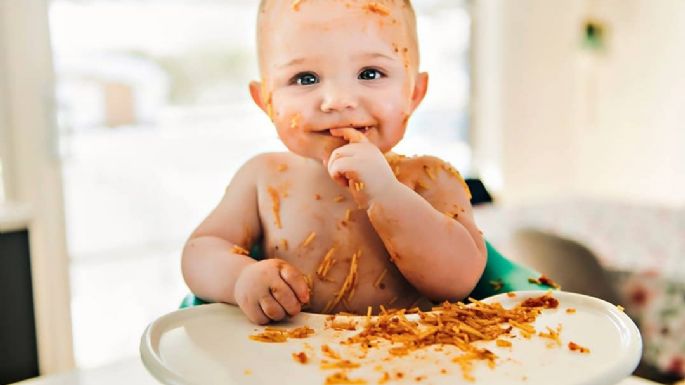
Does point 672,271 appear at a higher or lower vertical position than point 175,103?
lower

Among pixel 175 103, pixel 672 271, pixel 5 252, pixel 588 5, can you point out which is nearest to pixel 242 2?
pixel 175 103

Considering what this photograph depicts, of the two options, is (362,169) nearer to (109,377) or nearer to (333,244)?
(333,244)

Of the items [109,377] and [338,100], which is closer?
[338,100]

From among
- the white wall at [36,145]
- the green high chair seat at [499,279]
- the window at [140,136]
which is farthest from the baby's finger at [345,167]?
the white wall at [36,145]

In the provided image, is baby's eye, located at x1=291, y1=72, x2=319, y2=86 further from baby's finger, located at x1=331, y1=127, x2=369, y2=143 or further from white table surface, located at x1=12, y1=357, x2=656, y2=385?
white table surface, located at x1=12, y1=357, x2=656, y2=385

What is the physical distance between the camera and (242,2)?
91 cm

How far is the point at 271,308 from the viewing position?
0.40m

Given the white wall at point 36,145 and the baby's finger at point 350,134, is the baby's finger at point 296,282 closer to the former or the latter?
the baby's finger at point 350,134

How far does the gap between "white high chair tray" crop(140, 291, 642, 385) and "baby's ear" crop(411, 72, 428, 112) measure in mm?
154

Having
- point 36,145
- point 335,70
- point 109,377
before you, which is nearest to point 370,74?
point 335,70

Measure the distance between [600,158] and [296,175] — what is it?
222 cm

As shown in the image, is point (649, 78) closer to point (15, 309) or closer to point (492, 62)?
point (492, 62)

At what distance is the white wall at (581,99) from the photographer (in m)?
1.97

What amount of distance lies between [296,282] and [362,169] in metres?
0.08
